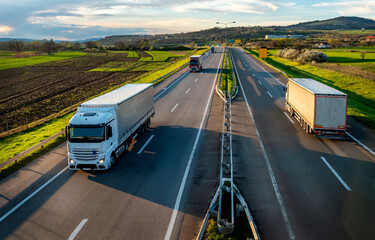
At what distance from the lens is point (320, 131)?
1831 cm

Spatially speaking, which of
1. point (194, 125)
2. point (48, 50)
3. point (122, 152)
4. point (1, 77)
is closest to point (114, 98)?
point (122, 152)

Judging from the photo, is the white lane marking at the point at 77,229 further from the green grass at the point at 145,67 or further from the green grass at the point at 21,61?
the green grass at the point at 21,61

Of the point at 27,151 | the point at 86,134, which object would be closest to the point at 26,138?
the point at 27,151

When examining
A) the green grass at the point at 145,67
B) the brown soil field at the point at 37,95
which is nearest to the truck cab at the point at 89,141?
the brown soil field at the point at 37,95

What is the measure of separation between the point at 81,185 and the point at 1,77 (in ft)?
193

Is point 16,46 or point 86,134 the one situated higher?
point 16,46

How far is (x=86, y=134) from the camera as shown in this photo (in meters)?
13.7

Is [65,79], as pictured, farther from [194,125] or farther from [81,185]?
[81,185]

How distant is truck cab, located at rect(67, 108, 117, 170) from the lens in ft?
44.7

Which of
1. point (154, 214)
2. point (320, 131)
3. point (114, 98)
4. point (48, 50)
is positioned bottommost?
point (154, 214)

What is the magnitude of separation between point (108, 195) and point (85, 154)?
2.79m

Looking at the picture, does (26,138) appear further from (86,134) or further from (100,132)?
(100,132)

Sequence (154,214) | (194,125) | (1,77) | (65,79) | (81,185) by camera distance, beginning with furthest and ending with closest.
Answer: (1,77), (65,79), (194,125), (81,185), (154,214)

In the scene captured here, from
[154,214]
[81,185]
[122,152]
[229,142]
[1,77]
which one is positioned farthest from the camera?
[1,77]
